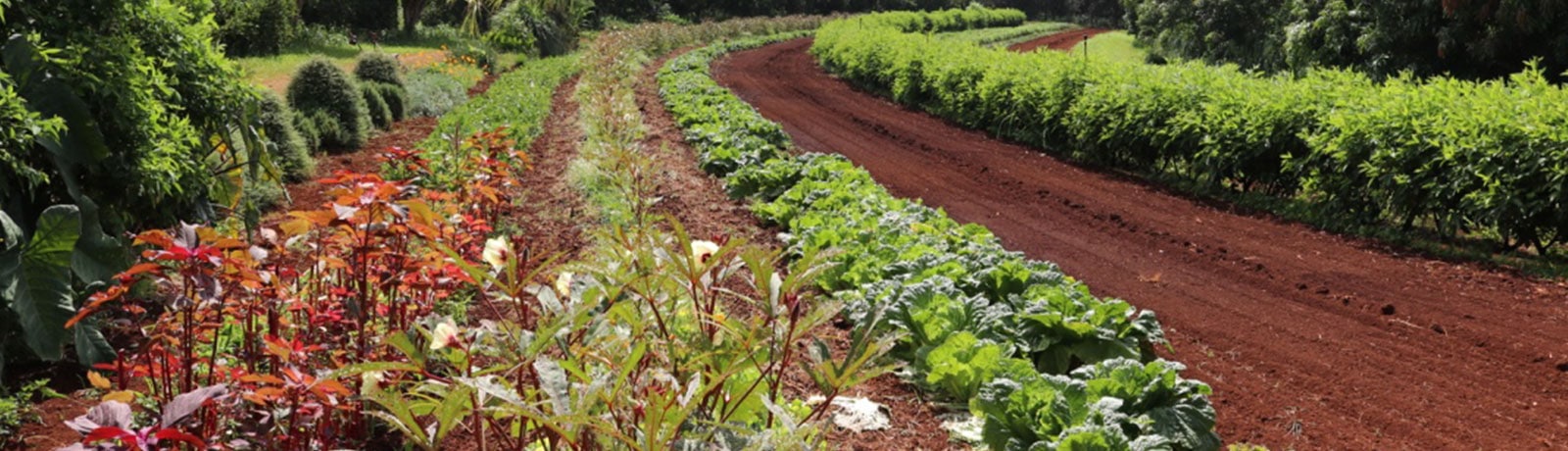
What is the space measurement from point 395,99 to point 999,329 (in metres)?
11.4

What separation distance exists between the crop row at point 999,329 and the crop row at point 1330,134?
13.1 ft

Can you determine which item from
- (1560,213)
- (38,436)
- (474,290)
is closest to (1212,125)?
(1560,213)

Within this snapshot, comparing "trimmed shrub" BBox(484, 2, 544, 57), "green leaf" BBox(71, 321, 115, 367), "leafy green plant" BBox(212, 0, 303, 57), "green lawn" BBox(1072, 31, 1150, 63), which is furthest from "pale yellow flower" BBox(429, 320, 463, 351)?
"green lawn" BBox(1072, 31, 1150, 63)

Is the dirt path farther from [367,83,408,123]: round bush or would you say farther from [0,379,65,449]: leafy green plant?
[0,379,65,449]: leafy green plant

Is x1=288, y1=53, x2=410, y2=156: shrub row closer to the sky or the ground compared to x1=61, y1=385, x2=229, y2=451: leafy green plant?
closer to the ground

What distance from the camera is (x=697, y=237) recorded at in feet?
25.6

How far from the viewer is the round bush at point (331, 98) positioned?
12.1 metres

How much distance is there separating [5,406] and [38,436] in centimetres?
17

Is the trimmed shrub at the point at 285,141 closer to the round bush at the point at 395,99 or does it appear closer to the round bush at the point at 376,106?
the round bush at the point at 376,106

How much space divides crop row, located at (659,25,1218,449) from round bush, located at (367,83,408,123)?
8.00 meters

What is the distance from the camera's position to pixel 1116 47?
139ft

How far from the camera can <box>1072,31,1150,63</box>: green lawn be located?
3734 cm

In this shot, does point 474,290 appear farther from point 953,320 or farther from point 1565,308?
A: point 1565,308

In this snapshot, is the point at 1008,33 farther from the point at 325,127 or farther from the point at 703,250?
the point at 703,250
